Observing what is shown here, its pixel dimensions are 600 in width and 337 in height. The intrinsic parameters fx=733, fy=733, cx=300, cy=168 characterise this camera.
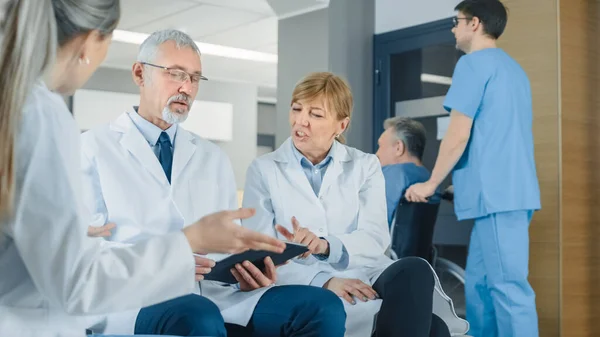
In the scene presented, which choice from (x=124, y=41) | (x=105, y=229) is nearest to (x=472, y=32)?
(x=105, y=229)

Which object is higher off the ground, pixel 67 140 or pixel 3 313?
pixel 67 140

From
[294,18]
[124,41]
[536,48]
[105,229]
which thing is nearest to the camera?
[105,229]

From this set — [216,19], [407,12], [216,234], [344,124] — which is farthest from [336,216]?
[216,19]

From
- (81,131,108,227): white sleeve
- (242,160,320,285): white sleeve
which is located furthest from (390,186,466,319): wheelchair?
(81,131,108,227): white sleeve

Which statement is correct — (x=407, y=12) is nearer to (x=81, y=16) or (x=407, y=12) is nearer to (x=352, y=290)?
(x=352, y=290)

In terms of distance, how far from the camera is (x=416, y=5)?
4.70m

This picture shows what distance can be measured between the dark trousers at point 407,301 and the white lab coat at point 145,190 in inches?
13.1

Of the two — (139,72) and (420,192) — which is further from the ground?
(139,72)

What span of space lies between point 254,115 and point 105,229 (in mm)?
8491

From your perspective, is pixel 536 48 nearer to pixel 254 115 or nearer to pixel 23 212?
pixel 23 212

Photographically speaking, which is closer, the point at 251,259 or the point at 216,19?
the point at 251,259

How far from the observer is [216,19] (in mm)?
6297

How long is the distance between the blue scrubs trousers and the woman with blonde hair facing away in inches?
33.6

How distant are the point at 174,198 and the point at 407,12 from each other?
3205 millimetres
